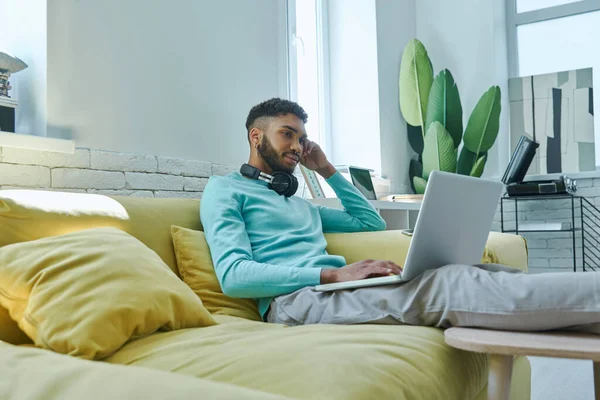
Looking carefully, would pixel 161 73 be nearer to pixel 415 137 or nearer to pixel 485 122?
pixel 415 137

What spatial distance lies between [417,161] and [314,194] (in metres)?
1.78

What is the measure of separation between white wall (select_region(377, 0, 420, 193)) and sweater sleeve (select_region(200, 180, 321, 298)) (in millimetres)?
2476

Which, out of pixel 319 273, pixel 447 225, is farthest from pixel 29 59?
pixel 447 225

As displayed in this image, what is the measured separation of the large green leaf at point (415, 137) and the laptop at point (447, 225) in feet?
9.19

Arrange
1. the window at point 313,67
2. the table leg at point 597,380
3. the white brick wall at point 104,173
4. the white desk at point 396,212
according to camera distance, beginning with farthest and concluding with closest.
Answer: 1. the window at point 313,67
2. the white desk at point 396,212
3. the white brick wall at point 104,173
4. the table leg at point 597,380

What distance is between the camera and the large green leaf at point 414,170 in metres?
4.45

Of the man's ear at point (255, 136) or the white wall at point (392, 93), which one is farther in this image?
Result: the white wall at point (392, 93)

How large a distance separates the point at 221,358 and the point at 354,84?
11.1ft

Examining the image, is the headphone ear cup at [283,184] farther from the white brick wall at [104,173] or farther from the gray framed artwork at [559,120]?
the gray framed artwork at [559,120]

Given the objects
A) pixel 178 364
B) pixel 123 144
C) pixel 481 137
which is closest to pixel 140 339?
pixel 178 364

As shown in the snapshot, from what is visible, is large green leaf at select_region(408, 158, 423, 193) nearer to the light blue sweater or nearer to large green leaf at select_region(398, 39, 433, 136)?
large green leaf at select_region(398, 39, 433, 136)

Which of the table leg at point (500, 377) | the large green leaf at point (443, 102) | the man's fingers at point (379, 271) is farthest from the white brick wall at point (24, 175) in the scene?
the large green leaf at point (443, 102)

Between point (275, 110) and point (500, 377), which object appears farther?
point (275, 110)

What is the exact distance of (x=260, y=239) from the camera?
190 cm
